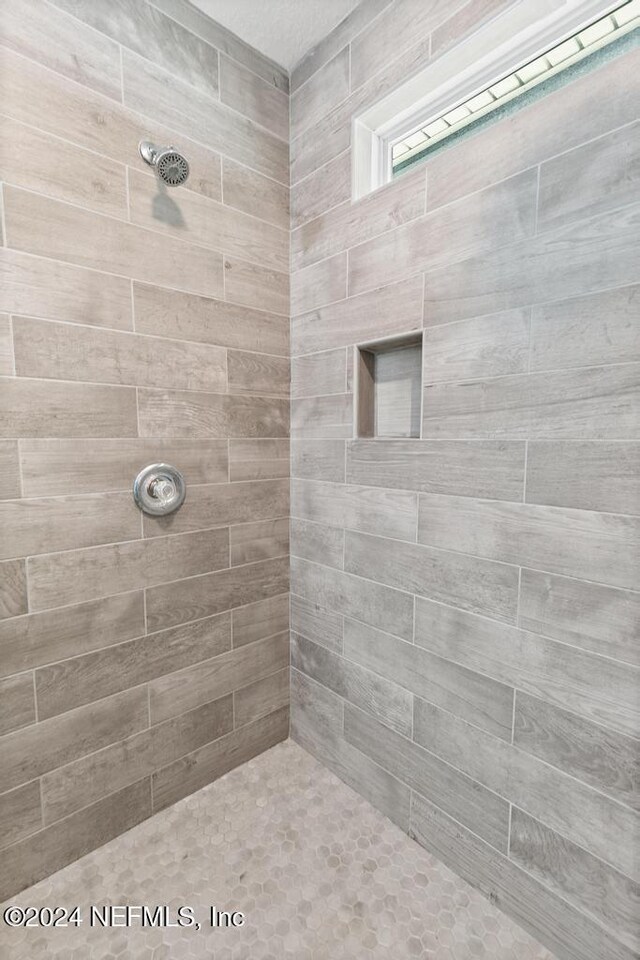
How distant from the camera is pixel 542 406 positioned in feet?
3.40

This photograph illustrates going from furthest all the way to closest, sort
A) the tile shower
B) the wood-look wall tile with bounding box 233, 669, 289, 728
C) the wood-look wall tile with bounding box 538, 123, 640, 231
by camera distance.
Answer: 1. the wood-look wall tile with bounding box 233, 669, 289, 728
2. the tile shower
3. the wood-look wall tile with bounding box 538, 123, 640, 231

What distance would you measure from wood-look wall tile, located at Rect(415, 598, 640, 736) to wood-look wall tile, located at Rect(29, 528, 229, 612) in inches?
28.8

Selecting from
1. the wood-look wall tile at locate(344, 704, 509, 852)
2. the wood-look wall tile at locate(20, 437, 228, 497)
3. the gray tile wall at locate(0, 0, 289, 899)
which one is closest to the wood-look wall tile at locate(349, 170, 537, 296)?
the gray tile wall at locate(0, 0, 289, 899)

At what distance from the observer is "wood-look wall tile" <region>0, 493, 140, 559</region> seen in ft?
3.80

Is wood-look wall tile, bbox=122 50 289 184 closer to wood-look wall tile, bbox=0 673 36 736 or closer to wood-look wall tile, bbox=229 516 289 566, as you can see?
wood-look wall tile, bbox=229 516 289 566

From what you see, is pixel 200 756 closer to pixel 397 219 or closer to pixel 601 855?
pixel 601 855

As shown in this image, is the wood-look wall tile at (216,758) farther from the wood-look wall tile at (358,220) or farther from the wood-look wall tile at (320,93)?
the wood-look wall tile at (320,93)

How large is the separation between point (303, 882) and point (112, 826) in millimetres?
615

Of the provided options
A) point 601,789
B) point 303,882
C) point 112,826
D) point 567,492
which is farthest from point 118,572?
point 601,789

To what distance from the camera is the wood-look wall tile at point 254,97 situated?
4.80 ft

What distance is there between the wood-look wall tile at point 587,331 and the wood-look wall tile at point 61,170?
1.19m

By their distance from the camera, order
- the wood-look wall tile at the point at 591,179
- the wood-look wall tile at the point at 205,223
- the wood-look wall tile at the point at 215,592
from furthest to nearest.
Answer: the wood-look wall tile at the point at 215,592 → the wood-look wall tile at the point at 205,223 → the wood-look wall tile at the point at 591,179

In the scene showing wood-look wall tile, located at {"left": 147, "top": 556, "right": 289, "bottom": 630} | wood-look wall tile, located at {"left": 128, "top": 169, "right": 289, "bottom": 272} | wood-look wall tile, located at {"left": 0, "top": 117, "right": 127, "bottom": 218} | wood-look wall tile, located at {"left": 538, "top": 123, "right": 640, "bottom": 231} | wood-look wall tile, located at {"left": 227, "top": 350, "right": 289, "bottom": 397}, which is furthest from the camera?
wood-look wall tile, located at {"left": 227, "top": 350, "right": 289, "bottom": 397}

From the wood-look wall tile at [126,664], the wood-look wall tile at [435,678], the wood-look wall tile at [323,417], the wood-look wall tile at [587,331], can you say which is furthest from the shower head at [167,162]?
the wood-look wall tile at [435,678]
